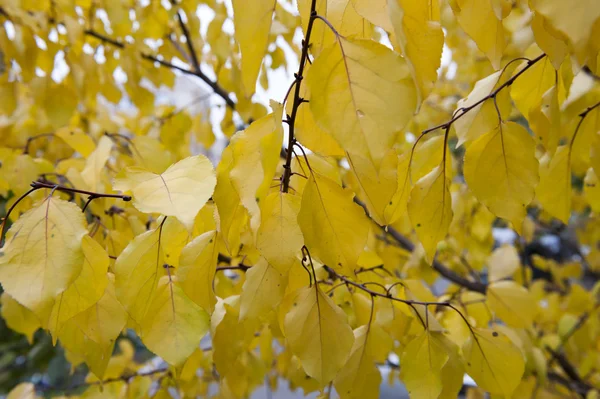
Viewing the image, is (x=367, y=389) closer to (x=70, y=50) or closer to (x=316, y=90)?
(x=316, y=90)

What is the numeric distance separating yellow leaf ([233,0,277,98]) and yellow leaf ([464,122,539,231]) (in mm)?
225

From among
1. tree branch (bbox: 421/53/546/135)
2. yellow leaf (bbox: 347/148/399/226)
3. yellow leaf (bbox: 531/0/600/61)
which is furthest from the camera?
tree branch (bbox: 421/53/546/135)

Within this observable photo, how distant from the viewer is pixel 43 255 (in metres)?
0.29

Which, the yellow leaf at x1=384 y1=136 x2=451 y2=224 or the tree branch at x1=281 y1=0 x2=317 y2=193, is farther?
the yellow leaf at x1=384 y1=136 x2=451 y2=224

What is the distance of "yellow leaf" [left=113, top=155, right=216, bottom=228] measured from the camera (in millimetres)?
264

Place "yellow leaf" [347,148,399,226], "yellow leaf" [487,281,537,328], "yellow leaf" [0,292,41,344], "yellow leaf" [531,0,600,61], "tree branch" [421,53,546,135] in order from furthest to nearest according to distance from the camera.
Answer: "yellow leaf" [487,281,537,328]
"yellow leaf" [0,292,41,344]
"tree branch" [421,53,546,135]
"yellow leaf" [347,148,399,226]
"yellow leaf" [531,0,600,61]

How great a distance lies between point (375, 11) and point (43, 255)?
0.28 meters

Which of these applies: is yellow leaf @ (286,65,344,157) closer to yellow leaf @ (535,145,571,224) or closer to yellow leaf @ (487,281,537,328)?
yellow leaf @ (535,145,571,224)

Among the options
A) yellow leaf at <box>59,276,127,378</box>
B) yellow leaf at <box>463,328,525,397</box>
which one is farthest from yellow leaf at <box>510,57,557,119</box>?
yellow leaf at <box>59,276,127,378</box>

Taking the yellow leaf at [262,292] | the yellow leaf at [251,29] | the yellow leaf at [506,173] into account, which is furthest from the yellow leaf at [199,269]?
the yellow leaf at [506,173]

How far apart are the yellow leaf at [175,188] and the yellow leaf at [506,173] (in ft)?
0.78

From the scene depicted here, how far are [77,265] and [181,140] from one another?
82 cm

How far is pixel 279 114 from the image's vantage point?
274mm

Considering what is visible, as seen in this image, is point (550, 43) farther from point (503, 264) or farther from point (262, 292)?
point (503, 264)
